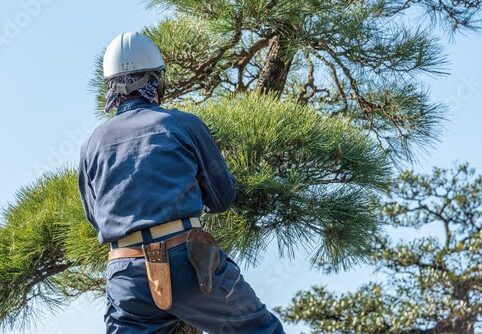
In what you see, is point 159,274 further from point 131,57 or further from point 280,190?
point 280,190

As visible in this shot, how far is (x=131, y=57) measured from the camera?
2037 millimetres

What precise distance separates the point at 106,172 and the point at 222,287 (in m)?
0.34

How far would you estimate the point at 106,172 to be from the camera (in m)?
1.96

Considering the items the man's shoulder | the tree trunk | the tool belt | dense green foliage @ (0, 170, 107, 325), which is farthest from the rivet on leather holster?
the tree trunk

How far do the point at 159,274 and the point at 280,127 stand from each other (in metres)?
1.03

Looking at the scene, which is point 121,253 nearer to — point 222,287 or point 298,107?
point 222,287

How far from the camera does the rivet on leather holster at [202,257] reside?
1886 mm

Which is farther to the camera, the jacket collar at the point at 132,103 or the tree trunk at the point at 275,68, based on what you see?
the tree trunk at the point at 275,68

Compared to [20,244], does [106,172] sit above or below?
above

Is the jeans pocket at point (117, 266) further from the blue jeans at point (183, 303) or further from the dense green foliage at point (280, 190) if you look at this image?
the dense green foliage at point (280, 190)

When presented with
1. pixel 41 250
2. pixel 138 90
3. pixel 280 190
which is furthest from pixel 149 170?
pixel 41 250

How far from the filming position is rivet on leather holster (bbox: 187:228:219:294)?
74.2 inches

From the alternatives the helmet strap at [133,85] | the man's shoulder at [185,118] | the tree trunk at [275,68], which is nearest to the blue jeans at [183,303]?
the man's shoulder at [185,118]

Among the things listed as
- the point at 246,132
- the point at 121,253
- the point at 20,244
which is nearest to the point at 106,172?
the point at 121,253
